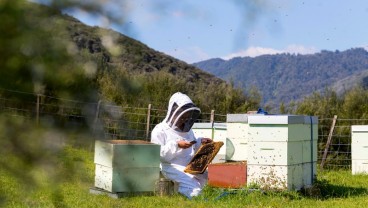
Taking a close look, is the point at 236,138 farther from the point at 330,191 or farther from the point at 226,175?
the point at 330,191

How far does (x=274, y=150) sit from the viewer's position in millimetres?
8367

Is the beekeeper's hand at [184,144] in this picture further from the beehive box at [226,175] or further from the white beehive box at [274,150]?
the white beehive box at [274,150]

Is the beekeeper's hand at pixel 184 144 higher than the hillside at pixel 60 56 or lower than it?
lower

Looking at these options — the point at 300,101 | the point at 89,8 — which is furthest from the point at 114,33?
the point at 300,101

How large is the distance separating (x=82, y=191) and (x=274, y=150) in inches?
301

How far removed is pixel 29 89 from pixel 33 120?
4cm

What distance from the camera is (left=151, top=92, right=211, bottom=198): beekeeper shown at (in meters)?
8.39

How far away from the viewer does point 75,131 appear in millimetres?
754

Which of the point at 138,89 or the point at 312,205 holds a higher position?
the point at 138,89

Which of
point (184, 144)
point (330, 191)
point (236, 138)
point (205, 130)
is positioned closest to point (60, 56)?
point (184, 144)

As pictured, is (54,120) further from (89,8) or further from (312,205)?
(312,205)

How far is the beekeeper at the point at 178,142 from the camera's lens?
8.39 metres

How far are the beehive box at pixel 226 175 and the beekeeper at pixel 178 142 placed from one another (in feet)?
0.47

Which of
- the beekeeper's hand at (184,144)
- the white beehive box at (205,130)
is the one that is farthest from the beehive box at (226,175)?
the white beehive box at (205,130)
